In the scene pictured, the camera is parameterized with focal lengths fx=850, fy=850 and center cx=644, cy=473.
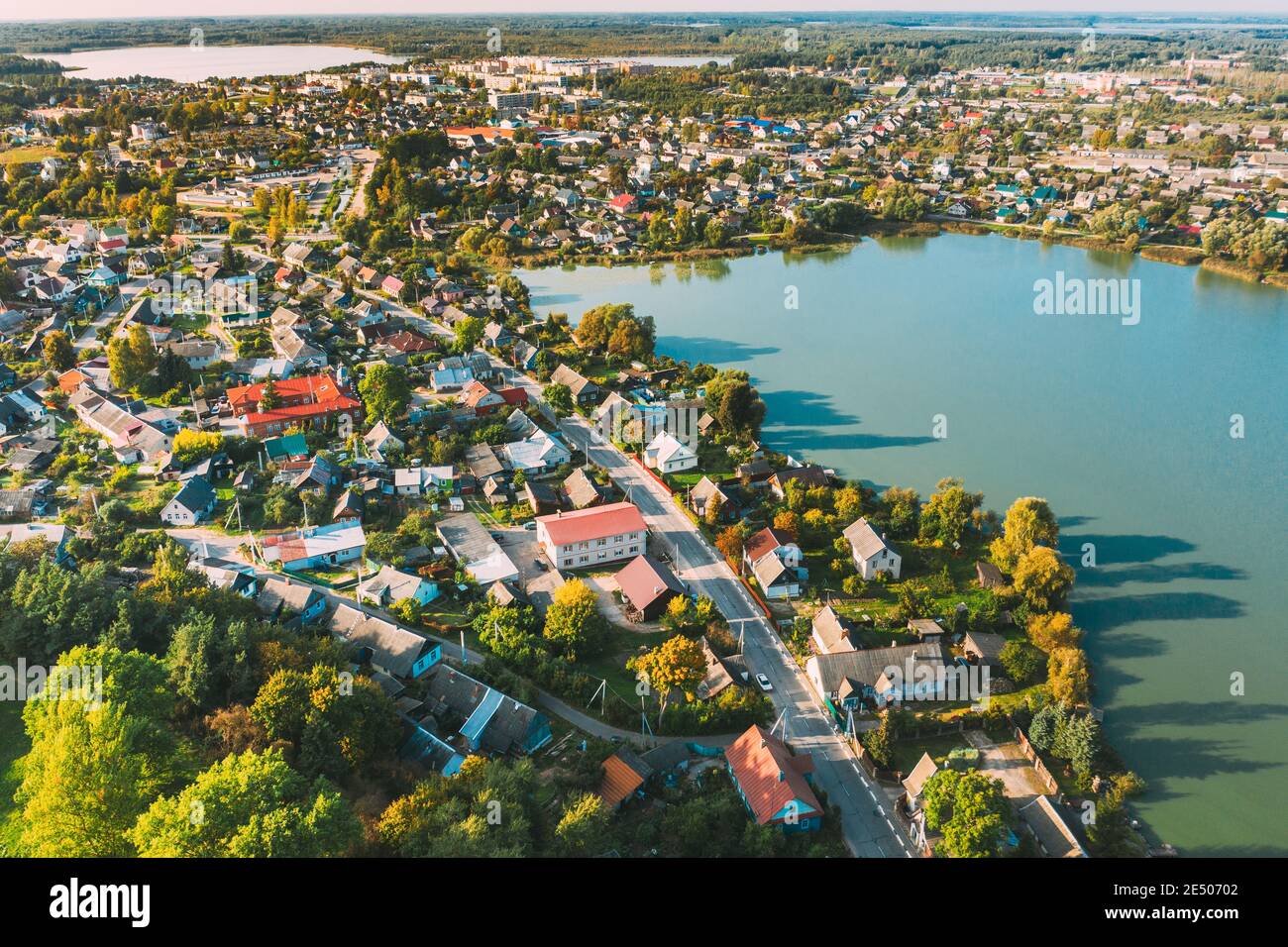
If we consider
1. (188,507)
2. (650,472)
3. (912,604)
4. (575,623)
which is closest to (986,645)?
(912,604)

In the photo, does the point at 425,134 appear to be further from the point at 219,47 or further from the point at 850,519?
the point at 219,47

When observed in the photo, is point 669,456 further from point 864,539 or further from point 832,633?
point 832,633

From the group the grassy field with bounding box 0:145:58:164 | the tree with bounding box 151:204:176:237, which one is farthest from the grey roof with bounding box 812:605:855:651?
the grassy field with bounding box 0:145:58:164

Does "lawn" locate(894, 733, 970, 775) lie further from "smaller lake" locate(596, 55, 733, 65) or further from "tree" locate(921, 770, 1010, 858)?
"smaller lake" locate(596, 55, 733, 65)

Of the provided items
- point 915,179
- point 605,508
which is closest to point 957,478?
point 605,508

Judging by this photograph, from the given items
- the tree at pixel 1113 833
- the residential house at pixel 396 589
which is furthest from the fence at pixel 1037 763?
the residential house at pixel 396 589

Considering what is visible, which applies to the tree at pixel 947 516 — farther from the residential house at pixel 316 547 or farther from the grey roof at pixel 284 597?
the grey roof at pixel 284 597
